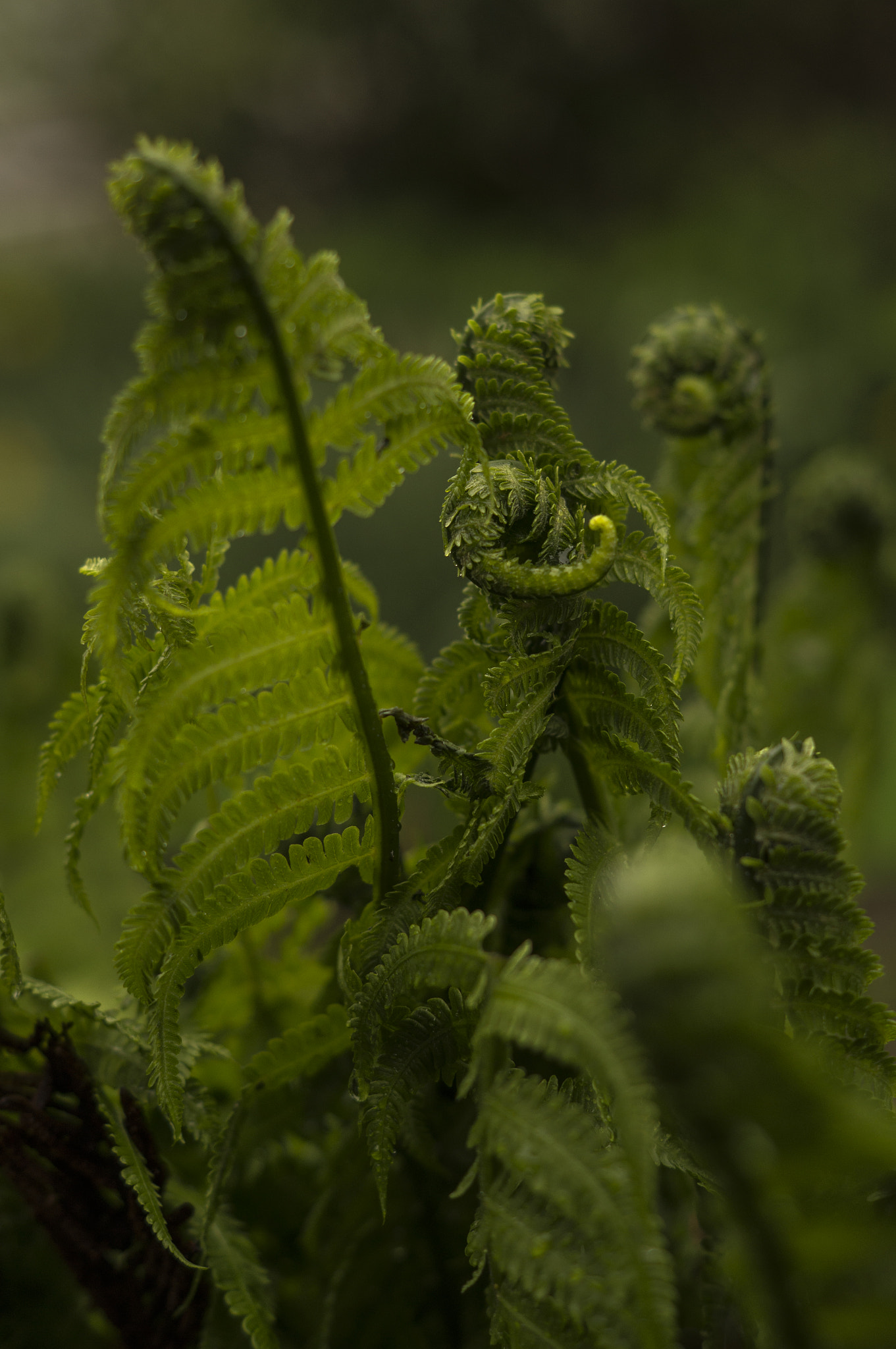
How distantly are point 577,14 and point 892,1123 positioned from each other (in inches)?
135

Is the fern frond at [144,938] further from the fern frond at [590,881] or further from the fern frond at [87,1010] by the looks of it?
the fern frond at [590,881]

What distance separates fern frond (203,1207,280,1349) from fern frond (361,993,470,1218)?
0.35 ft

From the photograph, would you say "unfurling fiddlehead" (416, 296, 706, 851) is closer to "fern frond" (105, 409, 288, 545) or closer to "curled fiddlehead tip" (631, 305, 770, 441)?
"fern frond" (105, 409, 288, 545)

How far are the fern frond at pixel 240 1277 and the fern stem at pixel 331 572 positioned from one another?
0.21 meters

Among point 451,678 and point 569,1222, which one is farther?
point 451,678

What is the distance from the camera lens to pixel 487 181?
3.01m

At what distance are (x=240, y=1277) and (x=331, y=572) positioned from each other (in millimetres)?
366

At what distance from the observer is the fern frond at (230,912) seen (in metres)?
0.43

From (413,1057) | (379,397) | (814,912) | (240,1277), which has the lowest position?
(240,1277)

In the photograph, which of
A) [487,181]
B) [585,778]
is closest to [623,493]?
[585,778]

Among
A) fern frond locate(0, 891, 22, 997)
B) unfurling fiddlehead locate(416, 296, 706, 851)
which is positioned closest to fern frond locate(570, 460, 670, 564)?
unfurling fiddlehead locate(416, 296, 706, 851)

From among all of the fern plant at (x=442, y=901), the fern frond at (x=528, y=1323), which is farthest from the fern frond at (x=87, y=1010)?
the fern frond at (x=528, y=1323)

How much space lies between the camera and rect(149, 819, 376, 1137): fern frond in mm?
433

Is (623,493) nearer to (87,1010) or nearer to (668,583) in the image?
(668,583)
